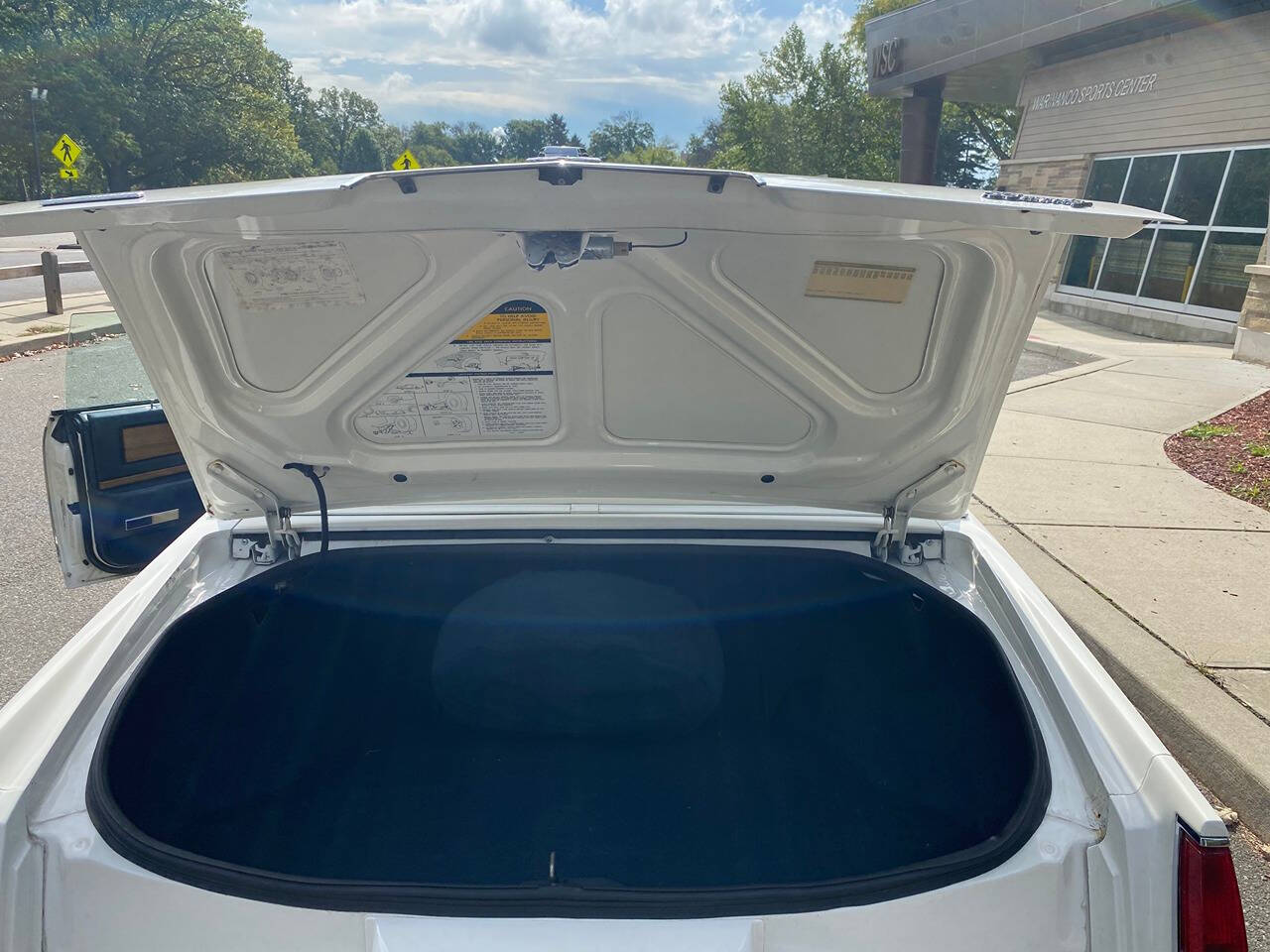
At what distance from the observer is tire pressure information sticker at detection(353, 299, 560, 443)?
1849 millimetres

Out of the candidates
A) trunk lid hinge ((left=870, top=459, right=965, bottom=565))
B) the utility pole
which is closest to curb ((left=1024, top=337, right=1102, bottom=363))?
trunk lid hinge ((left=870, top=459, right=965, bottom=565))

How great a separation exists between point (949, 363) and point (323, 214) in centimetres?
133

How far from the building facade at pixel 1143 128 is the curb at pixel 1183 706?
25.0 feet

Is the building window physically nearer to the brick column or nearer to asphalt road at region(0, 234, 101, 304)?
the brick column

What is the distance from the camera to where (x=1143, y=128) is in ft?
43.1

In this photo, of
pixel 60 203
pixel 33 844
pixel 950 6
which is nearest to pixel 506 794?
pixel 33 844

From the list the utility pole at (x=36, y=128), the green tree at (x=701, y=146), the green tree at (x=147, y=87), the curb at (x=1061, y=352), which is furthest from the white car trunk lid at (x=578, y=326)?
the green tree at (x=701, y=146)

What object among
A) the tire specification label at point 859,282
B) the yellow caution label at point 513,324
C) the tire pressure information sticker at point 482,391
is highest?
the tire specification label at point 859,282

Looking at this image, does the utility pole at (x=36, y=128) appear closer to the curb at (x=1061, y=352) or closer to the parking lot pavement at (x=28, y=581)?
the parking lot pavement at (x=28, y=581)

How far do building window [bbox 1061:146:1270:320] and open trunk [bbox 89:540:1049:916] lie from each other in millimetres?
11841

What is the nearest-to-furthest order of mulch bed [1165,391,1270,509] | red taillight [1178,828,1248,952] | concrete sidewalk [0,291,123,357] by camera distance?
red taillight [1178,828,1248,952] → mulch bed [1165,391,1270,509] → concrete sidewalk [0,291,123,357]

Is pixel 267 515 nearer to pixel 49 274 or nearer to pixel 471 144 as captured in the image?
pixel 49 274

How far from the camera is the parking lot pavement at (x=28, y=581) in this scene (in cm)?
364

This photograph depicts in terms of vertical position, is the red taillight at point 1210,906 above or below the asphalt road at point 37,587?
above
